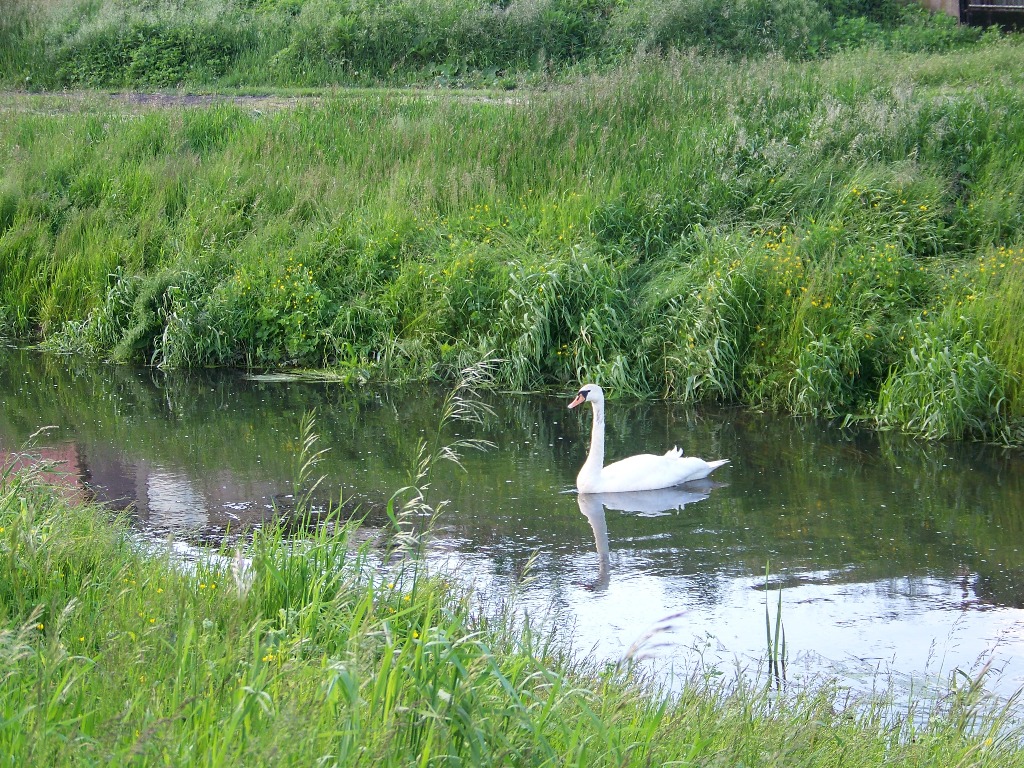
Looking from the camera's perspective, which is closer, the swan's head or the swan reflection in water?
the swan reflection in water

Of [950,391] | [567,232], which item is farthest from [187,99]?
[950,391]

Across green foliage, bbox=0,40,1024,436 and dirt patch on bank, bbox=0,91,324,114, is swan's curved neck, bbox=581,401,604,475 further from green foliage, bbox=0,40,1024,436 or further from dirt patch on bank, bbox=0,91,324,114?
dirt patch on bank, bbox=0,91,324,114

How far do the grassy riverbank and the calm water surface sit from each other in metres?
0.54

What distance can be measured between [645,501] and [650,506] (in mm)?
93

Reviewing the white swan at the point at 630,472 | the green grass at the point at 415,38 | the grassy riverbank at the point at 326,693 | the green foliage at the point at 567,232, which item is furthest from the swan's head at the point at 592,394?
the green grass at the point at 415,38

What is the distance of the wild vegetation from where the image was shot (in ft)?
34.5

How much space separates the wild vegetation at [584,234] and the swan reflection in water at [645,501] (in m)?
2.12

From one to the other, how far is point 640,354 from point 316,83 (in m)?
10.6

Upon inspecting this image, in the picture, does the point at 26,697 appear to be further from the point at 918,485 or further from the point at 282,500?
the point at 918,485

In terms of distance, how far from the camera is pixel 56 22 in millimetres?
21672

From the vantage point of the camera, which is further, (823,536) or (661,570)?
(823,536)

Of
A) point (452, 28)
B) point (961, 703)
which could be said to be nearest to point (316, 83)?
point (452, 28)

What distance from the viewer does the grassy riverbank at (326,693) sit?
3.16 m

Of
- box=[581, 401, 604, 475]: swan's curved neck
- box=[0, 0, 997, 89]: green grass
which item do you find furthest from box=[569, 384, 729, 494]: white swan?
box=[0, 0, 997, 89]: green grass
